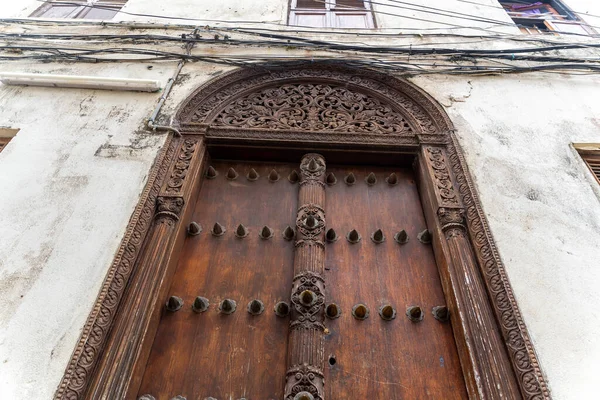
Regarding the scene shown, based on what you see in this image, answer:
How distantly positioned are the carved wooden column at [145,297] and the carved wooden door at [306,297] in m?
0.18

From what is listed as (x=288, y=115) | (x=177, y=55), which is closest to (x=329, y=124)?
(x=288, y=115)

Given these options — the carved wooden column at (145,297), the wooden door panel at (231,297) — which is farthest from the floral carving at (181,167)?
the wooden door panel at (231,297)

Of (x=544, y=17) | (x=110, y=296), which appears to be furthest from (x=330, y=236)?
(x=544, y=17)

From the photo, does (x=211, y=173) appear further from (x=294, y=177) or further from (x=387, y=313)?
(x=387, y=313)

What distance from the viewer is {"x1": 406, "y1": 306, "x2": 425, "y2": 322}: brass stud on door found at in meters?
2.50

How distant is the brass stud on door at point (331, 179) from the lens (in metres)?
3.38

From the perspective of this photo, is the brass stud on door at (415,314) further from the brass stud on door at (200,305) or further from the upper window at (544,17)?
the upper window at (544,17)

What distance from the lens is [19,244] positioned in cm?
254

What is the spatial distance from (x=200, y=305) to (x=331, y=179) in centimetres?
152

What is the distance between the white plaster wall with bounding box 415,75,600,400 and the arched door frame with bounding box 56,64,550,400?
13 cm

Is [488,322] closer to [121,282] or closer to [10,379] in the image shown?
[121,282]

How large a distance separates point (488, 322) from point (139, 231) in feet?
7.25

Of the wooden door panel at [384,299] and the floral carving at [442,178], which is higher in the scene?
the floral carving at [442,178]

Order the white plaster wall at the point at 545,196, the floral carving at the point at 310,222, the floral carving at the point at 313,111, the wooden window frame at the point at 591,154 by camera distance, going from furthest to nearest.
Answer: the floral carving at the point at 313,111
the wooden window frame at the point at 591,154
the floral carving at the point at 310,222
the white plaster wall at the point at 545,196
